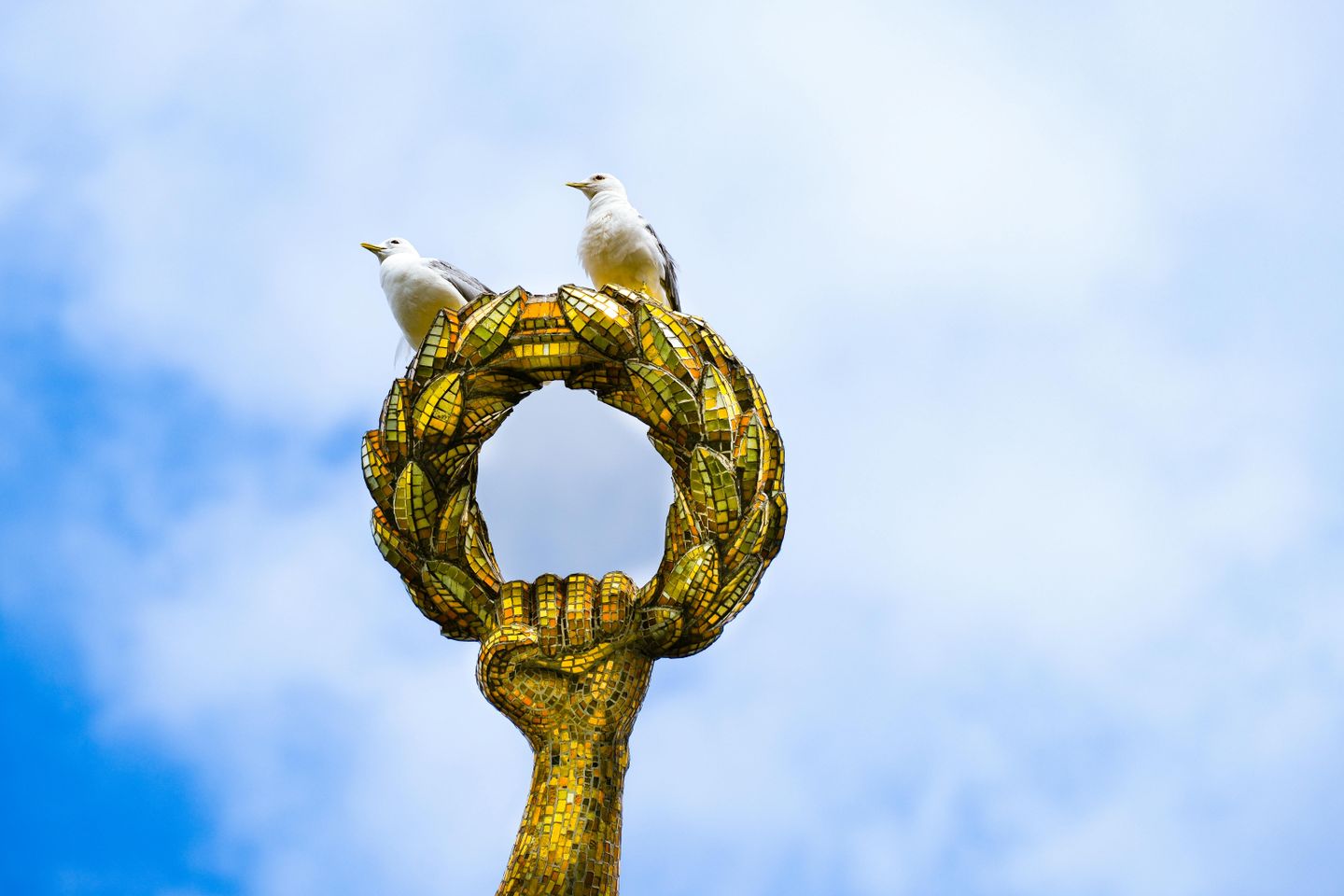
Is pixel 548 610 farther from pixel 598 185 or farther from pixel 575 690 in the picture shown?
pixel 598 185

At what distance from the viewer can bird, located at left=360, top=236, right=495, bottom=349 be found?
5.76m

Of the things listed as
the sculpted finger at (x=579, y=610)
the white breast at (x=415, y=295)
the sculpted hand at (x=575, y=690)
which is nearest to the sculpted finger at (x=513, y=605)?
the sculpted hand at (x=575, y=690)

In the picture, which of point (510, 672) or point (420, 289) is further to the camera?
point (420, 289)

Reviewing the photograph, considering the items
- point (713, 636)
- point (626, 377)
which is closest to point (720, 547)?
point (713, 636)

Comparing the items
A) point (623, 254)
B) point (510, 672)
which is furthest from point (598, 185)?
point (510, 672)

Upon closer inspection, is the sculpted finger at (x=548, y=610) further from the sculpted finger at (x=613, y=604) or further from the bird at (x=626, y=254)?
the bird at (x=626, y=254)

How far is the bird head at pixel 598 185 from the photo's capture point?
5.97m

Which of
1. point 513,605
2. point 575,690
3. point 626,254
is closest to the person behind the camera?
point 575,690

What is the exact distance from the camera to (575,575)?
5.32 meters

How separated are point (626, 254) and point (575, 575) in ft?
3.49

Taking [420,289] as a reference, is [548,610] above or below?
below

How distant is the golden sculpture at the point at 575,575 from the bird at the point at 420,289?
28 cm

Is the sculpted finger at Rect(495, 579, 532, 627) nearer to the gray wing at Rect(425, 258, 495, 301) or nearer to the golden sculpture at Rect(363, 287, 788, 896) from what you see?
the golden sculpture at Rect(363, 287, 788, 896)

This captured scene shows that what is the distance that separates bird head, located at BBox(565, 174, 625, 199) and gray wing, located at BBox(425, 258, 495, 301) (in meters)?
0.48
